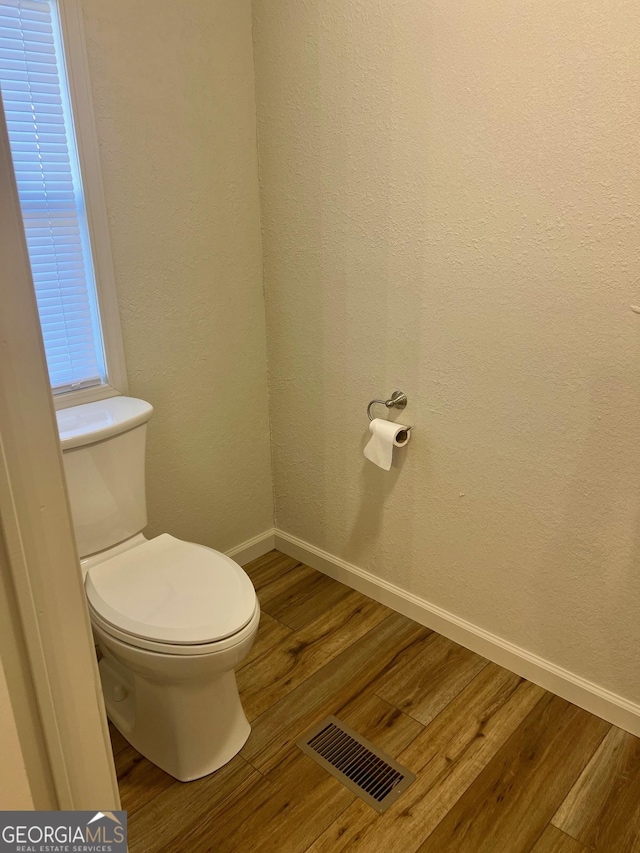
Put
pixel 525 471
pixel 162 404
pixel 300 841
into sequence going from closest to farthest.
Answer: pixel 300 841 < pixel 525 471 < pixel 162 404

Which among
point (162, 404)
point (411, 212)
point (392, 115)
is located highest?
point (392, 115)

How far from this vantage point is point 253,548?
246 cm

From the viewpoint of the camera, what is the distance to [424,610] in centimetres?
206

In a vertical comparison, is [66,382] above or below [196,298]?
below

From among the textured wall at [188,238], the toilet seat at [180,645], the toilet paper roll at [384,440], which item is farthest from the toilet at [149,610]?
the toilet paper roll at [384,440]

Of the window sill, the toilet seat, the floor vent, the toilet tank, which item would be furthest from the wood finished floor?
the window sill

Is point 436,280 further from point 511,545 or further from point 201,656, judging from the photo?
point 201,656

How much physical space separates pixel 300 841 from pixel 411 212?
1615 millimetres

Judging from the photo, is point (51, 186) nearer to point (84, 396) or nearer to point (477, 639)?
point (84, 396)

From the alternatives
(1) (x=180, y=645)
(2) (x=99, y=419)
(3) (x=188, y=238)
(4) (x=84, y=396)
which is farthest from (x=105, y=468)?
(3) (x=188, y=238)

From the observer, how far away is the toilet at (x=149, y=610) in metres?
1.42

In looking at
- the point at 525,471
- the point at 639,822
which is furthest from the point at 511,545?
the point at 639,822

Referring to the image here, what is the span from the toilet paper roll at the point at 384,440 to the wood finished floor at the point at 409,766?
60 cm

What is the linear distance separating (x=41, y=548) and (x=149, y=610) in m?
0.86
